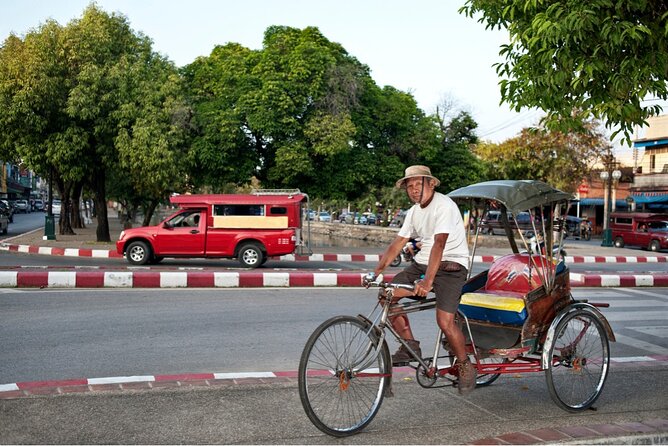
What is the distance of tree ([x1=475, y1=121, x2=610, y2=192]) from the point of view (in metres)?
46.8

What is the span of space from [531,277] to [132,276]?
9.14 m

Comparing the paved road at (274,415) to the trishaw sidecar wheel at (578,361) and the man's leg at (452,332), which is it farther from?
the man's leg at (452,332)

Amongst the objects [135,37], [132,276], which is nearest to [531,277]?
[132,276]

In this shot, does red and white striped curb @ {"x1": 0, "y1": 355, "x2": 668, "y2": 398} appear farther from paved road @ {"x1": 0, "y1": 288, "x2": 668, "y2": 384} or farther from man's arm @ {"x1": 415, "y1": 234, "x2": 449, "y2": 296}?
man's arm @ {"x1": 415, "y1": 234, "x2": 449, "y2": 296}

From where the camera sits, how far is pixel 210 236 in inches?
775

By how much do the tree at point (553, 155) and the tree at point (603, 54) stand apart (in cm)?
3954

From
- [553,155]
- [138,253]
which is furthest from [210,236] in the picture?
[553,155]

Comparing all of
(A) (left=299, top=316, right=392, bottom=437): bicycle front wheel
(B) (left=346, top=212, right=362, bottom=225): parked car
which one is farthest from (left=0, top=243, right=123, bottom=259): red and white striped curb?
(B) (left=346, top=212, right=362, bottom=225): parked car

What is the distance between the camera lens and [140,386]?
593 centimetres

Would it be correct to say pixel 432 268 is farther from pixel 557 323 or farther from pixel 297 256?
pixel 297 256

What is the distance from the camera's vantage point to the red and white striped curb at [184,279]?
1300cm

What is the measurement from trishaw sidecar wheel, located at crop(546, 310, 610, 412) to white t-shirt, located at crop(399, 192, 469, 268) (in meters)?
1.12

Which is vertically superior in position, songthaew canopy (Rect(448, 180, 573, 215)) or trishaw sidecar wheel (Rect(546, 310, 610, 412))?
songthaew canopy (Rect(448, 180, 573, 215))

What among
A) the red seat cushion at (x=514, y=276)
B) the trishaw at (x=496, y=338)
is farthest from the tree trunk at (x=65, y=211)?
the red seat cushion at (x=514, y=276)
